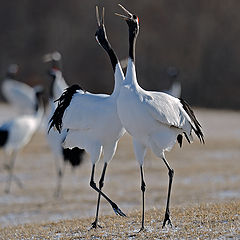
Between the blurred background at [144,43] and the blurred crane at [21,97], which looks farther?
the blurred background at [144,43]

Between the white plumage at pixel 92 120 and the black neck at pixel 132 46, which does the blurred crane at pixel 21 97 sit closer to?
the white plumage at pixel 92 120

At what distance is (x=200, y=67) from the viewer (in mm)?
34562

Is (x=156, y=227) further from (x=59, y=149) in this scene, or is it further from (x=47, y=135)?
(x=59, y=149)

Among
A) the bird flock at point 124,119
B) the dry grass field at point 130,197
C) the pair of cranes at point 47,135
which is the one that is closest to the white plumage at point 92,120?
the bird flock at point 124,119

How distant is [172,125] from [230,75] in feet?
94.0

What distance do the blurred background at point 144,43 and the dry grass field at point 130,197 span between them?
42.9 feet

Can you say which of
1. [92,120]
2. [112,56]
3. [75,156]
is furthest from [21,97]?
[92,120]

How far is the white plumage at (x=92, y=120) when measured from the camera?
6.55m

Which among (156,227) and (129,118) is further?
(156,227)

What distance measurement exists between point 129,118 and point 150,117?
19 cm

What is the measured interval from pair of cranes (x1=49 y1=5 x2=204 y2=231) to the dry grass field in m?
0.38

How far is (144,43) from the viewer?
3541cm

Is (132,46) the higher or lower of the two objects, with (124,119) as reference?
higher

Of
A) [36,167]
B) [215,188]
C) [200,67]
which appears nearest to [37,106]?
[36,167]
